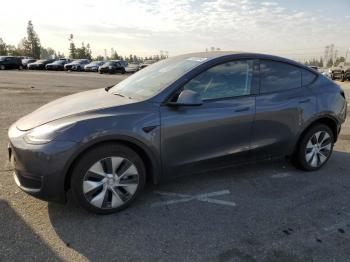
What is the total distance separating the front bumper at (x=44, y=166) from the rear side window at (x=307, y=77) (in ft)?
10.4

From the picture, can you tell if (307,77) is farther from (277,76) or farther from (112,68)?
(112,68)

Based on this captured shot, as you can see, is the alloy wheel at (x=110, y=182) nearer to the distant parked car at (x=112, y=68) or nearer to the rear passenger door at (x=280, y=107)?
the rear passenger door at (x=280, y=107)

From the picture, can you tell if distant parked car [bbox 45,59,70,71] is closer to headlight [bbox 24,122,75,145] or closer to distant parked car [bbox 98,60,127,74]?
distant parked car [bbox 98,60,127,74]

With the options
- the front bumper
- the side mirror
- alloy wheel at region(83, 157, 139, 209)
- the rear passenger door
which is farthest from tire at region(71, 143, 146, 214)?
the rear passenger door

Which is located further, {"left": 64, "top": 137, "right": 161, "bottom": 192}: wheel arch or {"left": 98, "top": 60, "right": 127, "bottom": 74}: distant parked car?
{"left": 98, "top": 60, "right": 127, "bottom": 74}: distant parked car

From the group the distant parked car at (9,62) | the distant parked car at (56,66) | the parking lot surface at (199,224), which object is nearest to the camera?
the parking lot surface at (199,224)

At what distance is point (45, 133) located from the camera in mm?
3055

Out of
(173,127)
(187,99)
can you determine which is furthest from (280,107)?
(173,127)

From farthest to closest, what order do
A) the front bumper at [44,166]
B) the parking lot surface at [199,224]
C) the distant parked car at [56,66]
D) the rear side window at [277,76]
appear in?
the distant parked car at [56,66] < the rear side window at [277,76] < the front bumper at [44,166] < the parking lot surface at [199,224]

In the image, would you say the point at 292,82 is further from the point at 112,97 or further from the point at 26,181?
the point at 26,181

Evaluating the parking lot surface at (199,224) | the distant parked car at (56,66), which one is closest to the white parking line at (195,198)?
the parking lot surface at (199,224)

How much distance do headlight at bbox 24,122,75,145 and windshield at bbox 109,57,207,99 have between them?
0.93m

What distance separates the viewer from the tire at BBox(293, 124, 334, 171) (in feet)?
14.9

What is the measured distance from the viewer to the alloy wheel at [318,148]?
461cm
